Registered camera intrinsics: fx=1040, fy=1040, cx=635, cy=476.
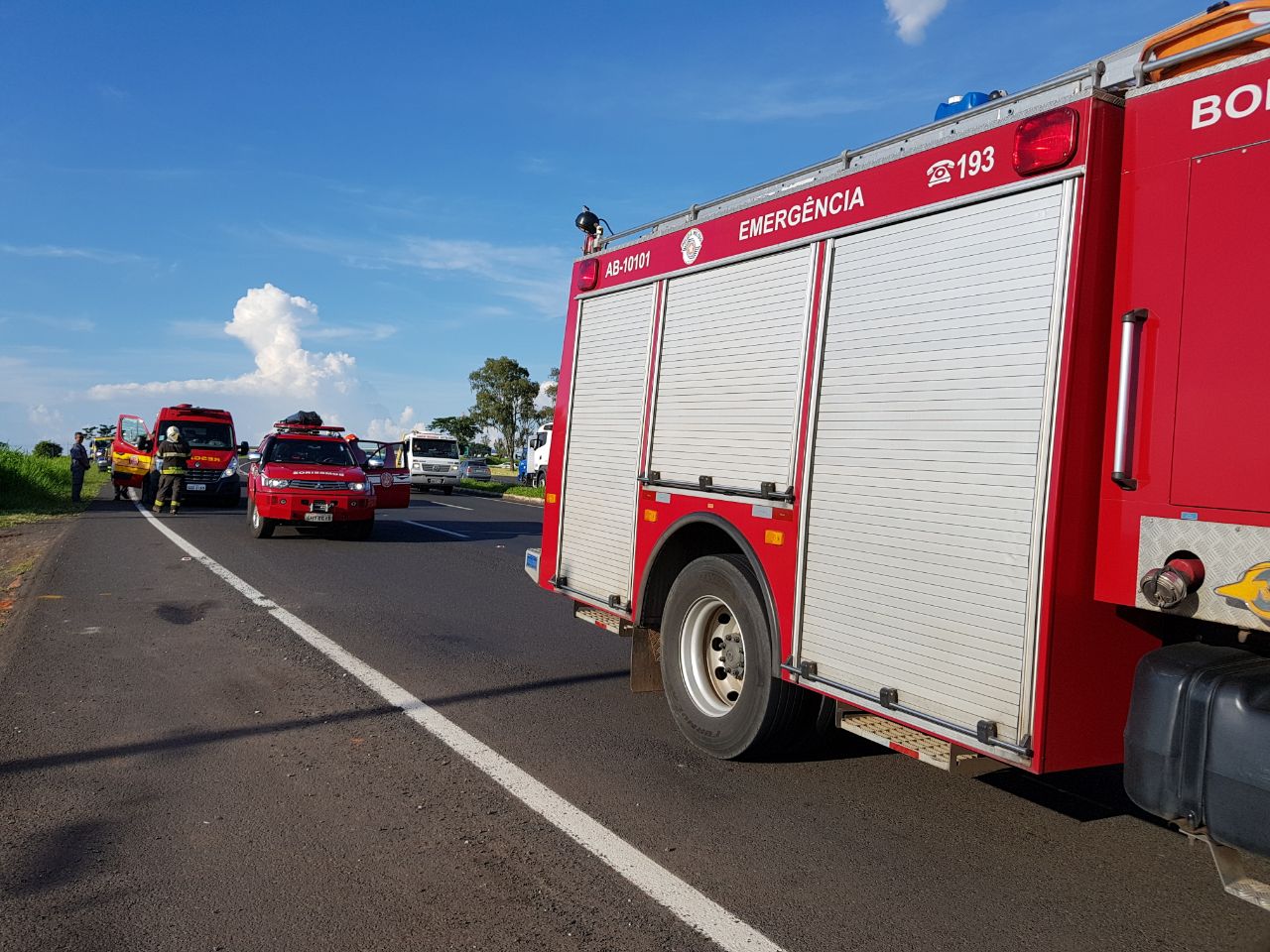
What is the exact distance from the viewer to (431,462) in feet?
119

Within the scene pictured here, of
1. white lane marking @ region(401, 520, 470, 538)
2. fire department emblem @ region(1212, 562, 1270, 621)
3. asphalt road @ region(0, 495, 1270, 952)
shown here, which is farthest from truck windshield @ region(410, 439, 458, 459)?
fire department emblem @ region(1212, 562, 1270, 621)

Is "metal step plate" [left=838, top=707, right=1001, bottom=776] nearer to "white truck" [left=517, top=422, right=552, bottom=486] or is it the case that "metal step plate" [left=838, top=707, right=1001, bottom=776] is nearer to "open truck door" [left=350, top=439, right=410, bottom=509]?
"open truck door" [left=350, top=439, right=410, bottom=509]

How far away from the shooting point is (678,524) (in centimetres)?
568

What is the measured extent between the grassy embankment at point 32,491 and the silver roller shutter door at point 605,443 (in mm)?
17400

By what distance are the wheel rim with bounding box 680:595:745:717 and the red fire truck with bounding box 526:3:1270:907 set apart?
34 mm

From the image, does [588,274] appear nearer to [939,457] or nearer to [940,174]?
[940,174]

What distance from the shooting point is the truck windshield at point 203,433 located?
2384 cm

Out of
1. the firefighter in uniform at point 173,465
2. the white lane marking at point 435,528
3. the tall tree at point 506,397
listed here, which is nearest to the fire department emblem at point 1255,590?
the white lane marking at point 435,528

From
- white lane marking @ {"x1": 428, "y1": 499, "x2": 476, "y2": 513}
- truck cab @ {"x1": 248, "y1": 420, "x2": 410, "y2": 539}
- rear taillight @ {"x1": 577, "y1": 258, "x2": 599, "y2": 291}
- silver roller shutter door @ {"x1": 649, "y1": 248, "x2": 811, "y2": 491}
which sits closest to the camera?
silver roller shutter door @ {"x1": 649, "y1": 248, "x2": 811, "y2": 491}

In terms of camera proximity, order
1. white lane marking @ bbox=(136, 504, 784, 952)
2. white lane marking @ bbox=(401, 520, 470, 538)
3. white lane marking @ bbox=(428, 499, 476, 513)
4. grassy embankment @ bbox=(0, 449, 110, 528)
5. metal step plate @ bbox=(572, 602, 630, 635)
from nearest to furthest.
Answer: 1. white lane marking @ bbox=(136, 504, 784, 952)
2. metal step plate @ bbox=(572, 602, 630, 635)
3. white lane marking @ bbox=(401, 520, 470, 538)
4. grassy embankment @ bbox=(0, 449, 110, 528)
5. white lane marking @ bbox=(428, 499, 476, 513)

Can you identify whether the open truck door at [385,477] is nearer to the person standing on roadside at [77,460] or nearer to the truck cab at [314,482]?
the truck cab at [314,482]

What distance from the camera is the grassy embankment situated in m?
22.1

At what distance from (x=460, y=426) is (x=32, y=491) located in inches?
1787

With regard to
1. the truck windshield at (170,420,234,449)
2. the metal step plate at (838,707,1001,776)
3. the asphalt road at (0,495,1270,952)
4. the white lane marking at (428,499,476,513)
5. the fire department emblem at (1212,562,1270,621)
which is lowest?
the asphalt road at (0,495,1270,952)
